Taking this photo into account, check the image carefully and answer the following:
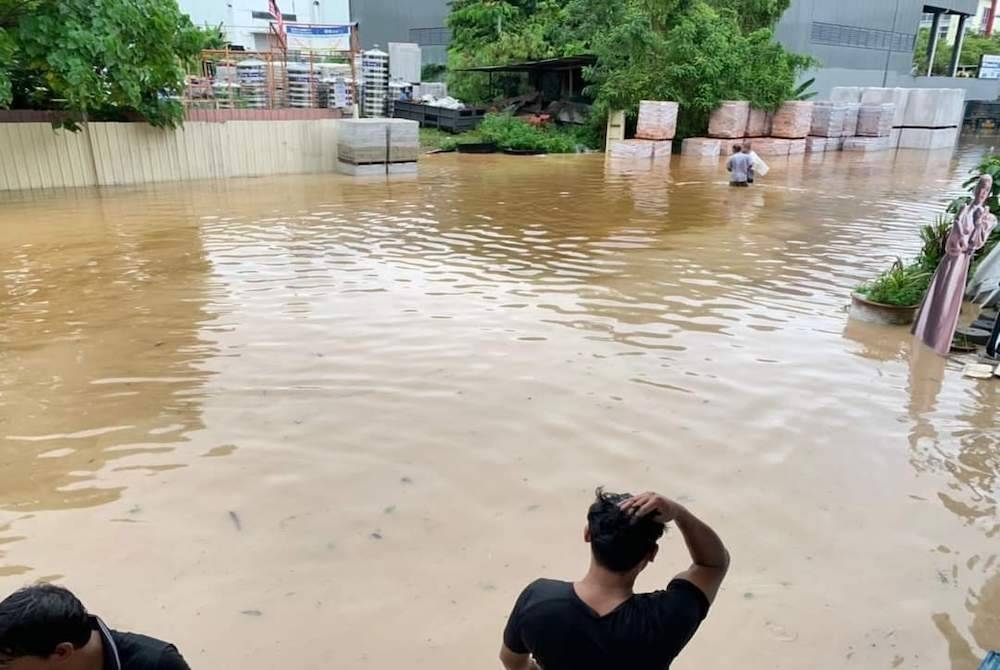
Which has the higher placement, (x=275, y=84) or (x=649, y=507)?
(x=275, y=84)

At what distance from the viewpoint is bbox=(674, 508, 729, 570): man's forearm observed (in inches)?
81.4

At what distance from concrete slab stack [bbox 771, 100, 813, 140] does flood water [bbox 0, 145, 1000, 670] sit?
19.9 metres

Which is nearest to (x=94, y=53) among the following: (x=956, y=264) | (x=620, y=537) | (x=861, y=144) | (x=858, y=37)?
(x=956, y=264)

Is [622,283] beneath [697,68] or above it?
beneath

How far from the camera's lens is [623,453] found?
196 inches

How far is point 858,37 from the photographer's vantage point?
38.1m

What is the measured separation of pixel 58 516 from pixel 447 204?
1167 cm

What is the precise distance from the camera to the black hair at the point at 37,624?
1.66 m

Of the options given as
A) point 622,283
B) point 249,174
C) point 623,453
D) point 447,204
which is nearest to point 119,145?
point 249,174

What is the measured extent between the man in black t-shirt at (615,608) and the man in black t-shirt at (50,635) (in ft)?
3.50

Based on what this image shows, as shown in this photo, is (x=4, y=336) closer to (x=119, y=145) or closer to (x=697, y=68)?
(x=119, y=145)

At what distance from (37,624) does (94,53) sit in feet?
48.8

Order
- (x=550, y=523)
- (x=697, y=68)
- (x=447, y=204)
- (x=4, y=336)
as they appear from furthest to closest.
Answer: (x=697, y=68) → (x=447, y=204) → (x=4, y=336) → (x=550, y=523)

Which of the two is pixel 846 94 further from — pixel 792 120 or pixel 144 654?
pixel 144 654
